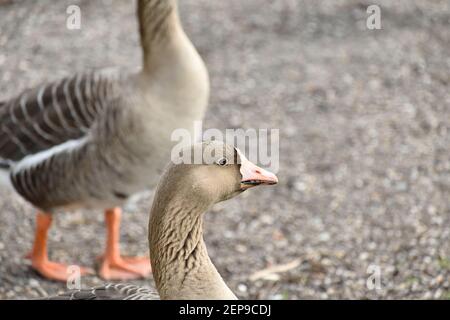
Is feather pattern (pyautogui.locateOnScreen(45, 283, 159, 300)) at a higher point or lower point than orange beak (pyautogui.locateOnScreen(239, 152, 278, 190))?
lower

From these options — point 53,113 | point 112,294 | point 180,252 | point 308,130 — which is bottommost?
point 112,294

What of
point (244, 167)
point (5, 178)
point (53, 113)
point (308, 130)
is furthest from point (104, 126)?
point (308, 130)

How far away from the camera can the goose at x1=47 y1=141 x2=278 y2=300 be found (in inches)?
105

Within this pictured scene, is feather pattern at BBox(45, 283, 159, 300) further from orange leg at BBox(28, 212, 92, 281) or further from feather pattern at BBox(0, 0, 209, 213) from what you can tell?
orange leg at BBox(28, 212, 92, 281)

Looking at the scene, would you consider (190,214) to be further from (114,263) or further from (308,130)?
(308,130)

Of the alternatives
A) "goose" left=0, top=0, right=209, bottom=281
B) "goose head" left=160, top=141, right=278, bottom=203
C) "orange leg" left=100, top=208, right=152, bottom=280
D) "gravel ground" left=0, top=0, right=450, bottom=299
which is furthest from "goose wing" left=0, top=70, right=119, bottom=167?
"goose head" left=160, top=141, right=278, bottom=203

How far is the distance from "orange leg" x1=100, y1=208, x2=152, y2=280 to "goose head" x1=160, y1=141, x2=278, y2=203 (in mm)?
1881

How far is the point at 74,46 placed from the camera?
754 cm

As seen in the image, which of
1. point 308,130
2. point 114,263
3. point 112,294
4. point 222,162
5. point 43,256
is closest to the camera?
point 222,162

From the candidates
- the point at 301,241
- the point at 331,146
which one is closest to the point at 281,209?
the point at 301,241

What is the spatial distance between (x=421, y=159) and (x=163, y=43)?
2.52 metres

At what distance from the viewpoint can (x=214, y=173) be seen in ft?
8.85

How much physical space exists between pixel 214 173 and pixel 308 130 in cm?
361
